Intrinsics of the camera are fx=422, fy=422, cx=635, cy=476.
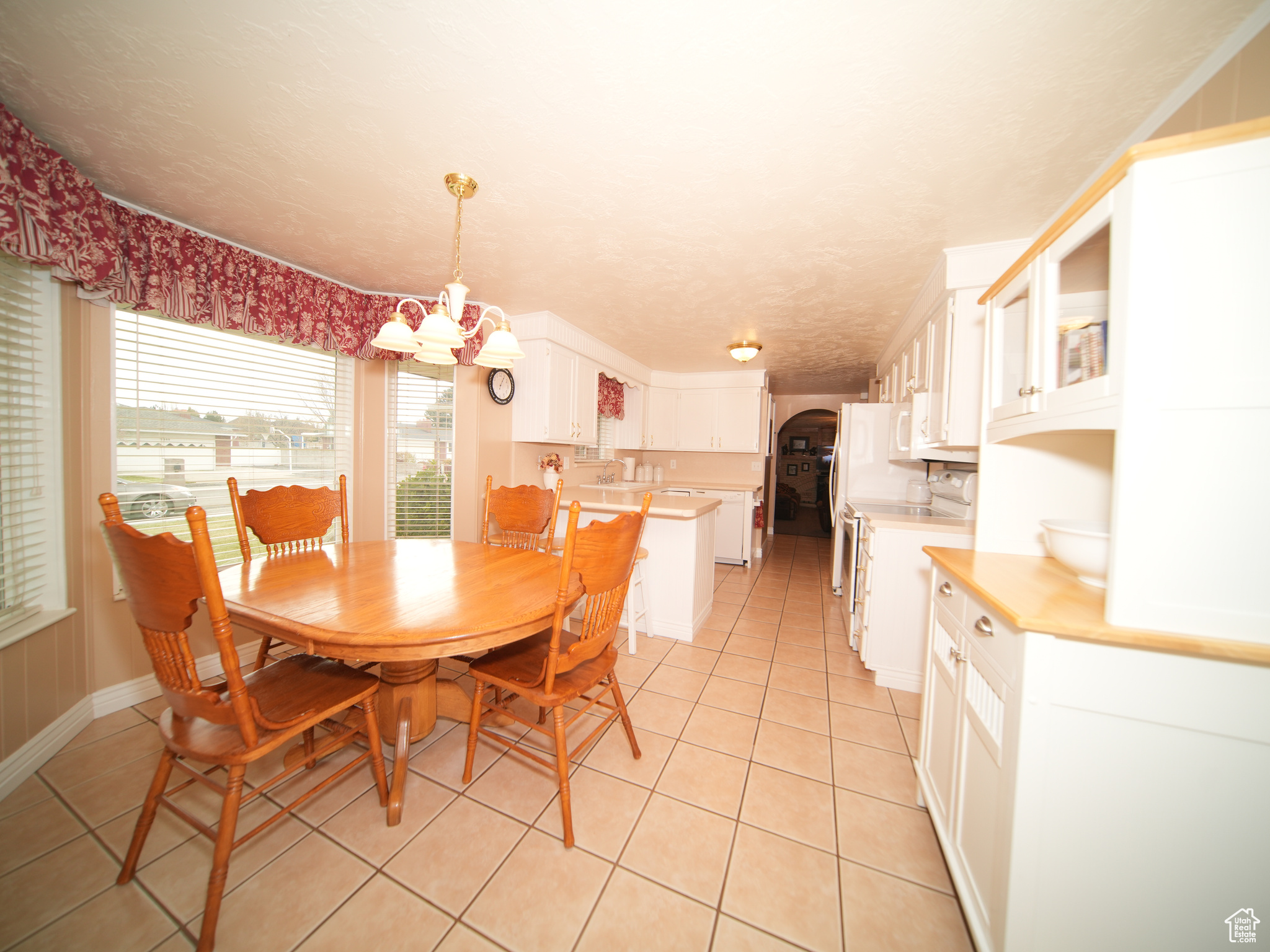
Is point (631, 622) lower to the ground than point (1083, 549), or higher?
lower

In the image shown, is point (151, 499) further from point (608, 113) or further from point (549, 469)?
point (608, 113)

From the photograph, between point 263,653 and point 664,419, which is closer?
point 263,653

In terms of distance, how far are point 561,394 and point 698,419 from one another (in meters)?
2.41

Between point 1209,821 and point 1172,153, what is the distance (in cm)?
125

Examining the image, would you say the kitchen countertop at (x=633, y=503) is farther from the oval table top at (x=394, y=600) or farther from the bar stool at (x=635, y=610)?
the oval table top at (x=394, y=600)

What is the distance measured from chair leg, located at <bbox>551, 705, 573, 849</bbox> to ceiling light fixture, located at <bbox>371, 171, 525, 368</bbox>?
4.48 feet

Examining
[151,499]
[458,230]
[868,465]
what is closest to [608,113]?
[458,230]

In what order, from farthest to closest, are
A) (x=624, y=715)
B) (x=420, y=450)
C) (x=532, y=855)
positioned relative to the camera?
(x=420, y=450) → (x=624, y=715) → (x=532, y=855)

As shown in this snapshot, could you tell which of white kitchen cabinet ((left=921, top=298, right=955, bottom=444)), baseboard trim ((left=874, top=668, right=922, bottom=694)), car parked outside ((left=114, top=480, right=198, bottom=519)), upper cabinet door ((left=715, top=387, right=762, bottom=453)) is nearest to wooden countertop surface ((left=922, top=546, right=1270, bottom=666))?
white kitchen cabinet ((left=921, top=298, right=955, bottom=444))

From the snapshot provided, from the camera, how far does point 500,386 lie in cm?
339

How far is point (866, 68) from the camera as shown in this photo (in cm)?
119

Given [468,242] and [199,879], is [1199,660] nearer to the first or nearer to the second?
[199,879]

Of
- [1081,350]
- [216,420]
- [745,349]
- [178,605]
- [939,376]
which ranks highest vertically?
[745,349]

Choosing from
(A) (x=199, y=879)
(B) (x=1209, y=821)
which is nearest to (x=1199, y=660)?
(B) (x=1209, y=821)
